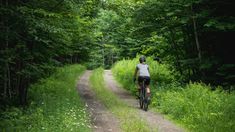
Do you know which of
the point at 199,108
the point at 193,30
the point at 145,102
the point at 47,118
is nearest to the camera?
the point at 47,118

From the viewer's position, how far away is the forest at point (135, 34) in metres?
13.1

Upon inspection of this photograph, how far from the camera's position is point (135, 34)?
69.9 feet

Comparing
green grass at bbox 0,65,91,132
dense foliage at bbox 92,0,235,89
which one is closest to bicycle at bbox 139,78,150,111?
green grass at bbox 0,65,91,132

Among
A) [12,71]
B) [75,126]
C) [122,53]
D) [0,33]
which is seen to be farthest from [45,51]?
[122,53]

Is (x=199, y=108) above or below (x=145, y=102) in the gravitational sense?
above

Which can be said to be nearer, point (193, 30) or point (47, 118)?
point (47, 118)

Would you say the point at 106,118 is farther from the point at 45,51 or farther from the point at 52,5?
the point at 52,5

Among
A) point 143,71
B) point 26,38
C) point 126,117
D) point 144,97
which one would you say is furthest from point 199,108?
point 26,38

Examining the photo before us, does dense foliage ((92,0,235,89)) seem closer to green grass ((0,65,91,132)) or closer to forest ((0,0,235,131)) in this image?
forest ((0,0,235,131))

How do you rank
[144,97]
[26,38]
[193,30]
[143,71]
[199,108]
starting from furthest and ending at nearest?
1. [193,30]
2. [143,71]
3. [144,97]
4. [26,38]
5. [199,108]

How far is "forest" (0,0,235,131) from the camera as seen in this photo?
1312 cm

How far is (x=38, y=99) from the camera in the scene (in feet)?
53.8

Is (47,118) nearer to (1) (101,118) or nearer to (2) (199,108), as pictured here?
(1) (101,118)

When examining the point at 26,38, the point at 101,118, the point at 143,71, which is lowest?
the point at 101,118
